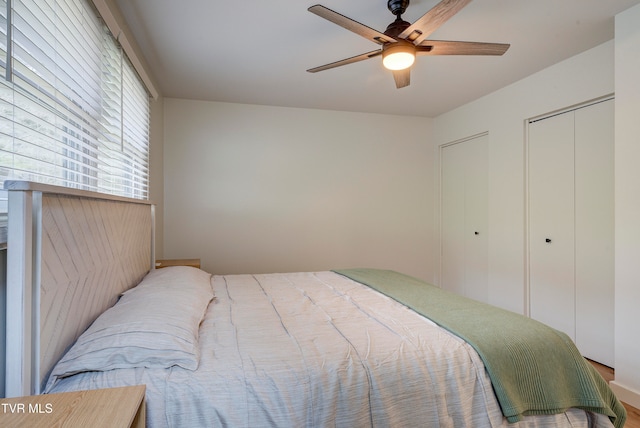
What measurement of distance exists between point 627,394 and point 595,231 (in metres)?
1.14

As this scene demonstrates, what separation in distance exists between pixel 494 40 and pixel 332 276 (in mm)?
2068

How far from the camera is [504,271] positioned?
11.2 ft

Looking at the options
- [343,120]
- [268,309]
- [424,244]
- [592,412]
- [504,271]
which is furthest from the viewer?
[424,244]

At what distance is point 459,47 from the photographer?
1953 mm

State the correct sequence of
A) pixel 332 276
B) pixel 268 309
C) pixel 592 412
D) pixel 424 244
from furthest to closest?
pixel 424 244, pixel 332 276, pixel 268 309, pixel 592 412

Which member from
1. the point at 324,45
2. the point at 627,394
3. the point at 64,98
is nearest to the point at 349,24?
the point at 324,45

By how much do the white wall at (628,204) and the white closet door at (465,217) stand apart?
150cm

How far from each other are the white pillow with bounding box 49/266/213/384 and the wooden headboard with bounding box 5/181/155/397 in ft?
0.25

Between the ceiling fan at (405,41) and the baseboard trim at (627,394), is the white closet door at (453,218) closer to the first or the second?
the baseboard trim at (627,394)

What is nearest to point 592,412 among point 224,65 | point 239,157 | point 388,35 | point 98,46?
point 388,35

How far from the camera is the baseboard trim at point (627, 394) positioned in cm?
209

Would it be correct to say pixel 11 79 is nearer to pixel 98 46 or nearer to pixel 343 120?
pixel 98 46

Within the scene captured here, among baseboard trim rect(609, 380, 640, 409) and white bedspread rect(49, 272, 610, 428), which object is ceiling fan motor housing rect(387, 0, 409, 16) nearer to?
white bedspread rect(49, 272, 610, 428)

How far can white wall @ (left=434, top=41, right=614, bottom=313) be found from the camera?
274 cm
